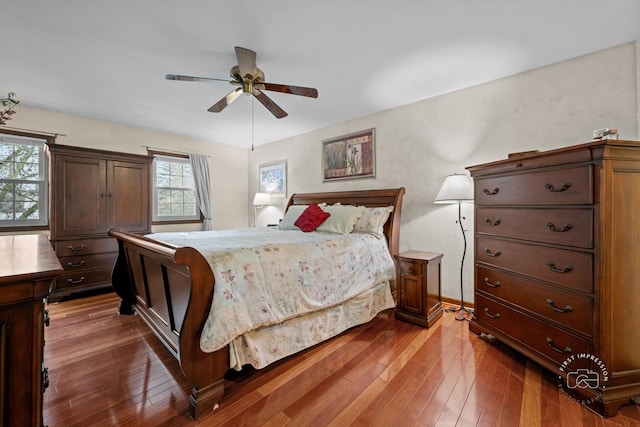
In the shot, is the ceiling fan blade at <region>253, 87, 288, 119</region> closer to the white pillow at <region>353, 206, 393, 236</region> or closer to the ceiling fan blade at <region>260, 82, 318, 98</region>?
the ceiling fan blade at <region>260, 82, 318, 98</region>

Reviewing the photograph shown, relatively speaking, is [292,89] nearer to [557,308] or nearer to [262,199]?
[557,308]

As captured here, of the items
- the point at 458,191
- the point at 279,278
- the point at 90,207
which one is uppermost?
the point at 458,191

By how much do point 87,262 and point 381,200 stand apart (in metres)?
3.79

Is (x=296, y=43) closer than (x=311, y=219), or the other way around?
(x=296, y=43)

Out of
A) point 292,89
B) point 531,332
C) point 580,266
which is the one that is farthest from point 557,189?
point 292,89

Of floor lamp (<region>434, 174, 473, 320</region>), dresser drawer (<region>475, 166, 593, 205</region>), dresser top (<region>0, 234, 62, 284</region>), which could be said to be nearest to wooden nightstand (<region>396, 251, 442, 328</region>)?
floor lamp (<region>434, 174, 473, 320</region>)

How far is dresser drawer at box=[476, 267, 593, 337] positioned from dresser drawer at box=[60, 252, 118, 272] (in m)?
4.32

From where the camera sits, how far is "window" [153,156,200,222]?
4.45 metres

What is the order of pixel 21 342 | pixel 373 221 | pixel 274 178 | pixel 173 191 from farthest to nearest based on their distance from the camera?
pixel 274 178 → pixel 173 191 → pixel 373 221 → pixel 21 342

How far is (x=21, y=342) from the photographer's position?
0.78 meters

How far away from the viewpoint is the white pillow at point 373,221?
2826 mm

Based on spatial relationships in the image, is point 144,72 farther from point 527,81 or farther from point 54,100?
point 527,81

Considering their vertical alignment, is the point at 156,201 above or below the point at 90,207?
above

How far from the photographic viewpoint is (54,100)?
10.0ft
